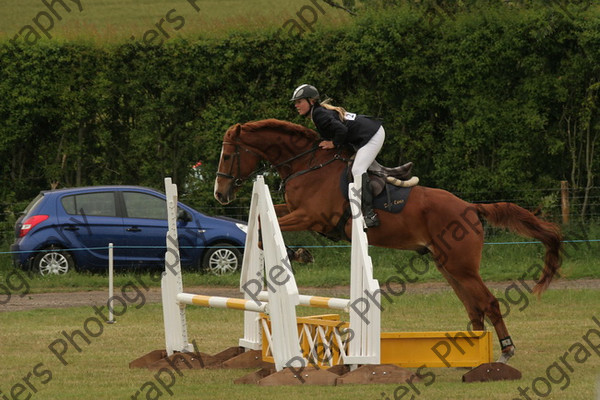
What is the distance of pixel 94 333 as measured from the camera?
438 inches

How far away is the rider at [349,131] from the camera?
28.9ft

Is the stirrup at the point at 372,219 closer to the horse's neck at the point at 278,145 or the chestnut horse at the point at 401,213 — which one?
the chestnut horse at the point at 401,213

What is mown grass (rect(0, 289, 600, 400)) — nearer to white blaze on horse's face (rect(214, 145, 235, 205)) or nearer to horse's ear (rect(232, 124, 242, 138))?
white blaze on horse's face (rect(214, 145, 235, 205))

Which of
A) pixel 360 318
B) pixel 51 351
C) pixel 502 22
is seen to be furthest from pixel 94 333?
pixel 502 22

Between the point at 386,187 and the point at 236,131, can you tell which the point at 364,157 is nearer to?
the point at 386,187

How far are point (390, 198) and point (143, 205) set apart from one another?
7.16 m

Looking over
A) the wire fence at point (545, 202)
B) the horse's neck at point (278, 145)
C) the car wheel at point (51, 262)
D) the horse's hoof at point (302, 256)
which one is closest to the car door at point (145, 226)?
the car wheel at point (51, 262)

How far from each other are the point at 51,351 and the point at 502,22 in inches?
369

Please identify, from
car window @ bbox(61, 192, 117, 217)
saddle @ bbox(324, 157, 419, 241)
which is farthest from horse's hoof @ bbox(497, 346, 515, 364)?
car window @ bbox(61, 192, 117, 217)

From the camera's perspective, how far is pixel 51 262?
15.1 metres

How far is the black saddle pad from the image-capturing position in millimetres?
8844

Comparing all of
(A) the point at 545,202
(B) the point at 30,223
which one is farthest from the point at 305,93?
(A) the point at 545,202

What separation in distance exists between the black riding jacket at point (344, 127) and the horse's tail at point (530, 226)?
1.14 m

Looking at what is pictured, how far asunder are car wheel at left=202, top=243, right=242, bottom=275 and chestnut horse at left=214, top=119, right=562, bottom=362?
20.4ft
